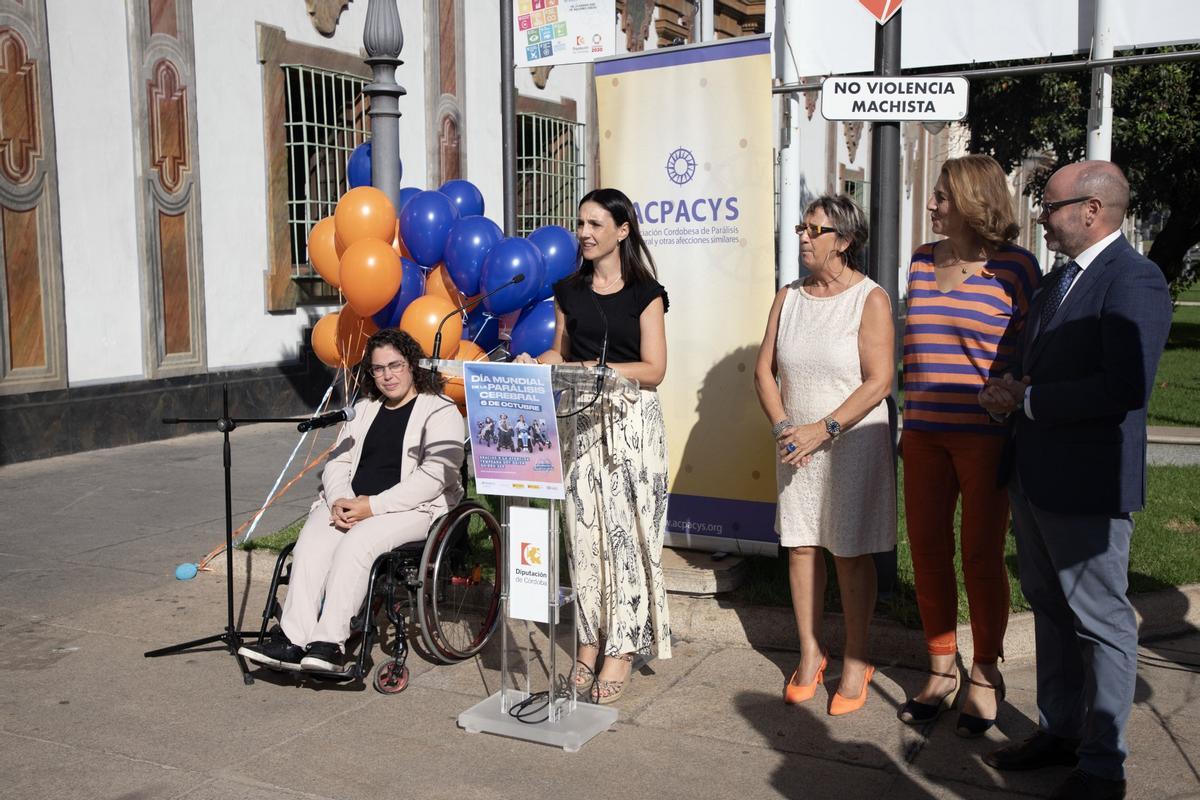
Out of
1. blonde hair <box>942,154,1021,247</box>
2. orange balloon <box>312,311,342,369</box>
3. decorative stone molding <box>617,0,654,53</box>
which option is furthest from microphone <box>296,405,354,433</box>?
decorative stone molding <box>617,0,654,53</box>

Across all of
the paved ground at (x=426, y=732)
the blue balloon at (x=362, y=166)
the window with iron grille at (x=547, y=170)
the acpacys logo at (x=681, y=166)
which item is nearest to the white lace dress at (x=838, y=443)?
the paved ground at (x=426, y=732)

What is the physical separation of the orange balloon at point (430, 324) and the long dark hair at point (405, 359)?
2.89ft

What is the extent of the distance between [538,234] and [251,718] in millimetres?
3455

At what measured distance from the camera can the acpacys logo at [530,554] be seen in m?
4.08

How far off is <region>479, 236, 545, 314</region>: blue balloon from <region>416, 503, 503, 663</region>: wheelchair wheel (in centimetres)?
120

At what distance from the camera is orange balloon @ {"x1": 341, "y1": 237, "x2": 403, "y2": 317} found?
6.19 metres

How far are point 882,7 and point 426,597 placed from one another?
3.03m

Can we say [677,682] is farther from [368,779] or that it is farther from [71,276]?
[71,276]

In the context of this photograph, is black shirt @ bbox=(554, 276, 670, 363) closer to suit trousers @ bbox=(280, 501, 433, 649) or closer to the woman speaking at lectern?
the woman speaking at lectern

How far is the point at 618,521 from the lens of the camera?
4445mm

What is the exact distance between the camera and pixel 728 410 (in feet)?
18.1

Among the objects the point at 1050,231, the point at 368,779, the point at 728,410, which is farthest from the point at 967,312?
the point at 368,779

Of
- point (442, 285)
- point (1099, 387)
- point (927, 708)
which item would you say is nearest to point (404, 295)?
point (442, 285)

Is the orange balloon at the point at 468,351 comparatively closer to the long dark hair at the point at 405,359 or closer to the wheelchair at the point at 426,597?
the long dark hair at the point at 405,359
